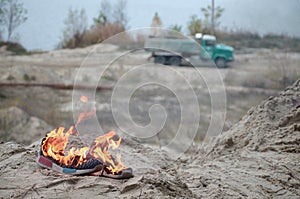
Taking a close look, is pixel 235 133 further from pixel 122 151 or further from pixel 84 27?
pixel 84 27

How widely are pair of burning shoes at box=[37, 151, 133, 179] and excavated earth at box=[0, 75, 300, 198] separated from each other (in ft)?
0.19

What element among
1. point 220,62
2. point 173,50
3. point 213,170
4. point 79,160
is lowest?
point 213,170

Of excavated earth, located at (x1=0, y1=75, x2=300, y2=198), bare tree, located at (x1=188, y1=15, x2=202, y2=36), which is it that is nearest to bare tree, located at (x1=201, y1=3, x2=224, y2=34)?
bare tree, located at (x1=188, y1=15, x2=202, y2=36)

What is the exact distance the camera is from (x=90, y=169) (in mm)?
3170

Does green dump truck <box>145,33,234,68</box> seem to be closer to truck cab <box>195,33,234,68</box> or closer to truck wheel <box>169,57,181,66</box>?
truck wheel <box>169,57,181,66</box>

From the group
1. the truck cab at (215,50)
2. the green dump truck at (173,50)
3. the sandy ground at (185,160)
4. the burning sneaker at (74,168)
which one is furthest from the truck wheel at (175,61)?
the burning sneaker at (74,168)

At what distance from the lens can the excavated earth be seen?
9.38ft

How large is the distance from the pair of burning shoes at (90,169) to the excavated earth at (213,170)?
58 mm

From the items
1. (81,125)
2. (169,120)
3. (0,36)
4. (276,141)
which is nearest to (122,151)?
(81,125)

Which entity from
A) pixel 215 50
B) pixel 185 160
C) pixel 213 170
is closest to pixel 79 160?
pixel 213 170

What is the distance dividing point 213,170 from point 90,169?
3.27 feet

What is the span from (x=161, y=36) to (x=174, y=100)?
6.06 feet

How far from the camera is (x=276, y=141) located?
3.99 meters

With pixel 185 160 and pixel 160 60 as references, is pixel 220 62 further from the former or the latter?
pixel 185 160
